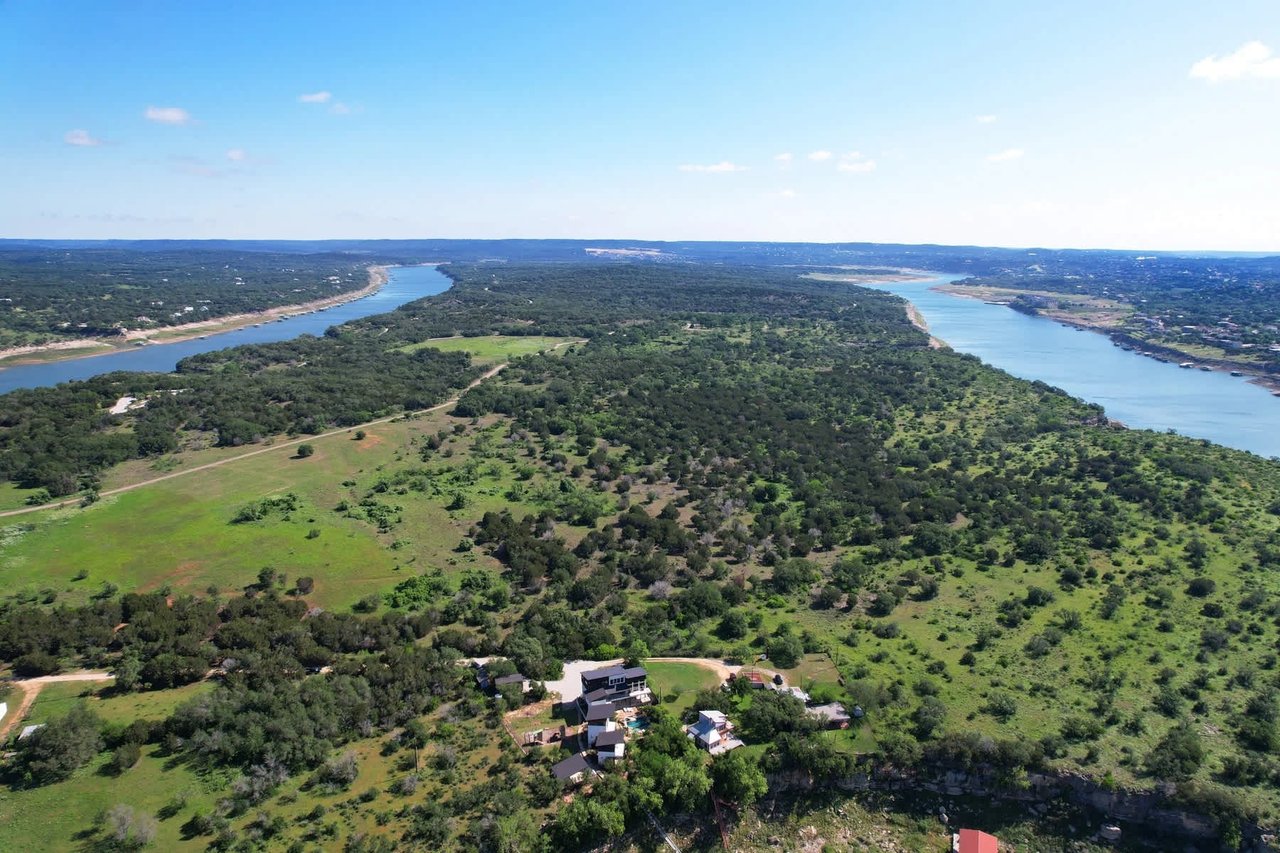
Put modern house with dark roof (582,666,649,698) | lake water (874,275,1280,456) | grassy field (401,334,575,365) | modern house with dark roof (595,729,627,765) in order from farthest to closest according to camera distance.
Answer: grassy field (401,334,575,365) < lake water (874,275,1280,456) < modern house with dark roof (582,666,649,698) < modern house with dark roof (595,729,627,765)

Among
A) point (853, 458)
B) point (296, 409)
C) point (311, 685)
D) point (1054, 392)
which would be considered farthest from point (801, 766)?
point (1054, 392)

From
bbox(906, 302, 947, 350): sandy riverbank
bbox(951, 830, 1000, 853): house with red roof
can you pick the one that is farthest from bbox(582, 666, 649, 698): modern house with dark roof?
bbox(906, 302, 947, 350): sandy riverbank

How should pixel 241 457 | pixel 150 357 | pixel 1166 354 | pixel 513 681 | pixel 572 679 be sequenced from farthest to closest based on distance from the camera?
pixel 1166 354 < pixel 150 357 < pixel 241 457 < pixel 572 679 < pixel 513 681

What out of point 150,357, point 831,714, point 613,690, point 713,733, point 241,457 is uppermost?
point 150,357

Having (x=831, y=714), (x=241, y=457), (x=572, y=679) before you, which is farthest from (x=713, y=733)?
(x=241, y=457)

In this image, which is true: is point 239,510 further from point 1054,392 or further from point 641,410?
point 1054,392

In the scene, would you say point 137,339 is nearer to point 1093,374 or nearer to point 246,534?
point 246,534

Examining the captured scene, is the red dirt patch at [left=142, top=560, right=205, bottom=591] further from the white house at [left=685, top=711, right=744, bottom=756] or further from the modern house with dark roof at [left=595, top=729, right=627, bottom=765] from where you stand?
the white house at [left=685, top=711, right=744, bottom=756]
